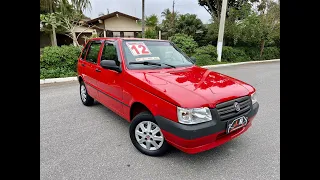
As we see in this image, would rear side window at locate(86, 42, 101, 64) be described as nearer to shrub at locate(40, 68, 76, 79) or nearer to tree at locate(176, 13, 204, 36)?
shrub at locate(40, 68, 76, 79)

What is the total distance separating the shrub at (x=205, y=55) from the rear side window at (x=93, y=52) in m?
8.70

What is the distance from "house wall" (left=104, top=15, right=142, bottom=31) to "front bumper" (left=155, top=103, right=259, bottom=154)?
67.1ft

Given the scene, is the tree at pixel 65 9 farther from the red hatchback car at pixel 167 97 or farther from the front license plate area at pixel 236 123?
the front license plate area at pixel 236 123

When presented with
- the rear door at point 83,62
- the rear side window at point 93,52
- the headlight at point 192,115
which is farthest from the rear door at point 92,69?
the headlight at point 192,115

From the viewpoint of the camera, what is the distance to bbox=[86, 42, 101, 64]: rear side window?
3969 millimetres

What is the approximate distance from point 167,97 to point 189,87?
365 mm

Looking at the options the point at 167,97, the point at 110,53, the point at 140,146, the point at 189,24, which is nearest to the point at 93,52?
the point at 110,53

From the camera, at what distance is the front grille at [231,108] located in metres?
2.31

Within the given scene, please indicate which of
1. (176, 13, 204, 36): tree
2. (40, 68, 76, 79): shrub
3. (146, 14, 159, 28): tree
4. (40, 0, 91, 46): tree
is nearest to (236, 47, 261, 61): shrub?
(176, 13, 204, 36): tree

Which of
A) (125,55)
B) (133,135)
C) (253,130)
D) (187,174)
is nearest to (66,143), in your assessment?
(133,135)

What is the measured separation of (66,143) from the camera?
307 cm

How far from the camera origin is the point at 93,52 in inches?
163
